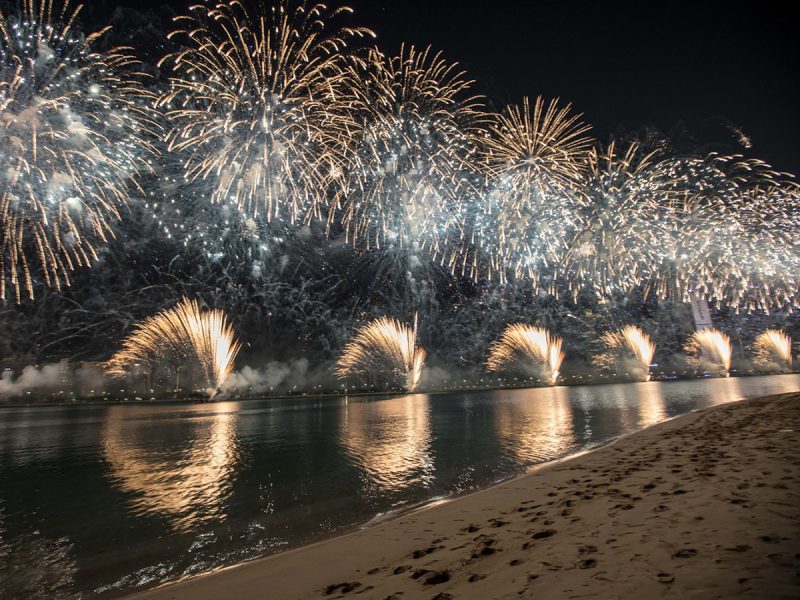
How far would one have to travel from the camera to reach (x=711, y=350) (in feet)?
285

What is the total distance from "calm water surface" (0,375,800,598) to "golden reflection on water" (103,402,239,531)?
6cm

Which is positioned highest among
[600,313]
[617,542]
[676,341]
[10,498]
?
[600,313]

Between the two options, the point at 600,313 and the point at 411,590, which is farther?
the point at 600,313

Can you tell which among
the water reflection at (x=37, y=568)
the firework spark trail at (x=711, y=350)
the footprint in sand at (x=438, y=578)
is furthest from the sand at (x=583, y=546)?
the firework spark trail at (x=711, y=350)

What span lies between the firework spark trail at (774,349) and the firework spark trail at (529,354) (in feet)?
131

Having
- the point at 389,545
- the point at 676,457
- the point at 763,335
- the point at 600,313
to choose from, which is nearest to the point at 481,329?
the point at 600,313

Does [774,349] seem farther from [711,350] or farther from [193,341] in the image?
[193,341]

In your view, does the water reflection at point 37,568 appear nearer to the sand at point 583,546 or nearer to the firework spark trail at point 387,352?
the sand at point 583,546

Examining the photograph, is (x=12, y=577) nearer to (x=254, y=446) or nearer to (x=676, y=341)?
(x=254, y=446)

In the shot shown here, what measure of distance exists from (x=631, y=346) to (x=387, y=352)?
52.3m

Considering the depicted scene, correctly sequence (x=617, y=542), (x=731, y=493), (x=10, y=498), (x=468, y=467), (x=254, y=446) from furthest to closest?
(x=254, y=446)
(x=468, y=467)
(x=10, y=498)
(x=731, y=493)
(x=617, y=542)

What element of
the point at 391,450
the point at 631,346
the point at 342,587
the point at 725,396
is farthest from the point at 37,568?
the point at 631,346

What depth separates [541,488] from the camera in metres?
10.5

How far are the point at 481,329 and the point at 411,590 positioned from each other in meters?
91.6
